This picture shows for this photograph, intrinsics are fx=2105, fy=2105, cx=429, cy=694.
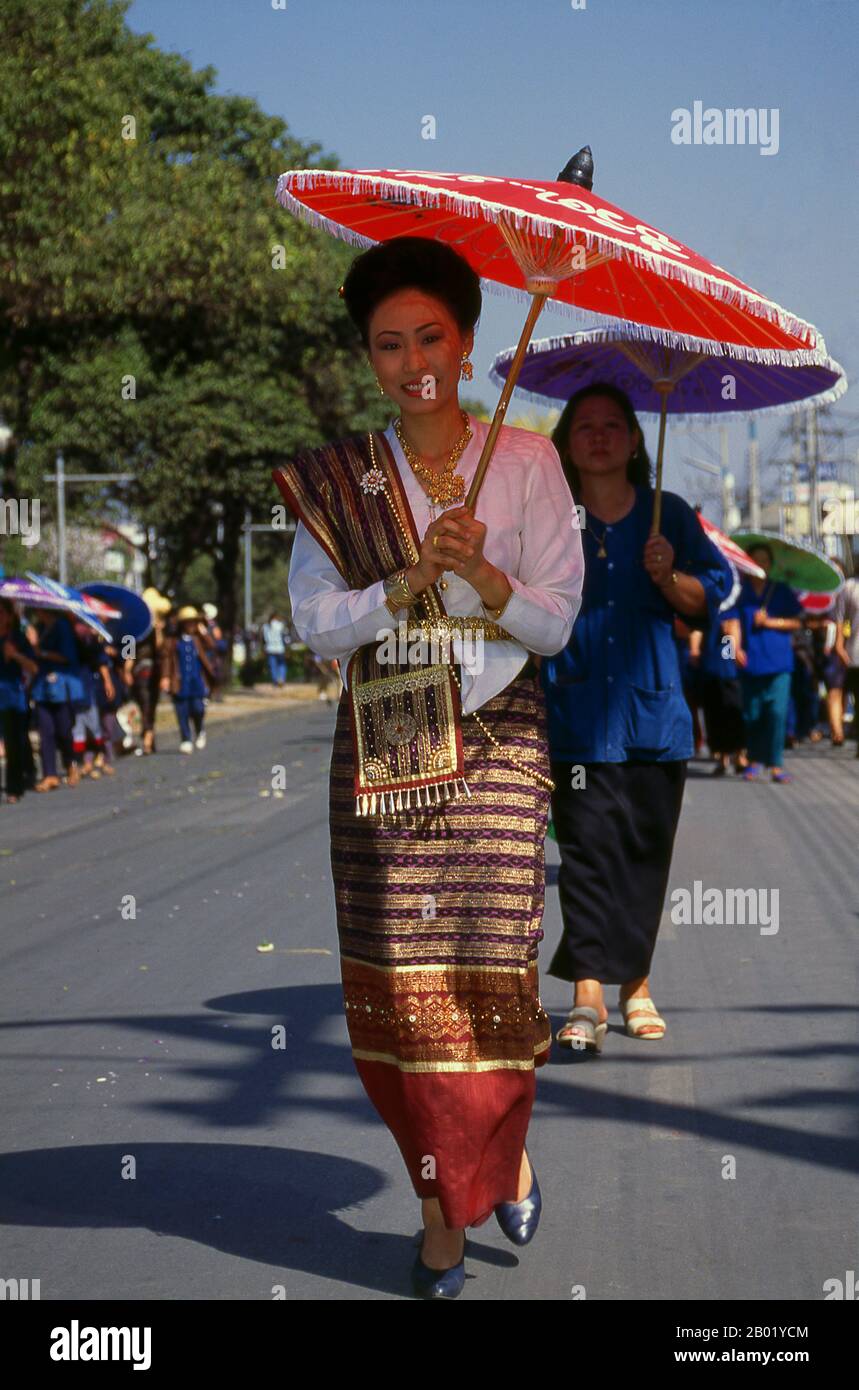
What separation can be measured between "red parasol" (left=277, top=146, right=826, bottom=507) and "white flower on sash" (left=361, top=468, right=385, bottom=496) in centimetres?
23

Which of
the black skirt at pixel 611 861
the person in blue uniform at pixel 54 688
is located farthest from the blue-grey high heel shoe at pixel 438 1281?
the person in blue uniform at pixel 54 688

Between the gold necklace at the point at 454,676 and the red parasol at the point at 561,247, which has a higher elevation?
the red parasol at the point at 561,247

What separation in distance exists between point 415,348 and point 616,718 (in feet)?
8.39

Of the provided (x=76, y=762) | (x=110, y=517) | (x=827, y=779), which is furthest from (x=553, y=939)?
(x=110, y=517)

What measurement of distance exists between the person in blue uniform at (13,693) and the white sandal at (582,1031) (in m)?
12.1

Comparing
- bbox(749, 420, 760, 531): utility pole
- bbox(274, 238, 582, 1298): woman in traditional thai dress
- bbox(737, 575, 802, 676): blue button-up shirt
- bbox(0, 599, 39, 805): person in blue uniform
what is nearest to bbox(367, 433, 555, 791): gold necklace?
bbox(274, 238, 582, 1298): woman in traditional thai dress

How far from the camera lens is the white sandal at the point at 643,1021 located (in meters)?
6.97

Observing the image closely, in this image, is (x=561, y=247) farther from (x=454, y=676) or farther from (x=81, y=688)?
(x=81, y=688)

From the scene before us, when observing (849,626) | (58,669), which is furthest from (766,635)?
(58,669)

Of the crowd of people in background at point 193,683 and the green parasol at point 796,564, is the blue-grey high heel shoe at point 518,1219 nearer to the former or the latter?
the crowd of people in background at point 193,683

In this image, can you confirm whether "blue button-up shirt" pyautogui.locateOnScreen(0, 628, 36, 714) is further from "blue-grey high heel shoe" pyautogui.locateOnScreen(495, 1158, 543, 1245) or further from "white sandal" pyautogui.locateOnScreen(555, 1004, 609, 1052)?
"blue-grey high heel shoe" pyautogui.locateOnScreen(495, 1158, 543, 1245)

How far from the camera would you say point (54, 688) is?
1941 cm

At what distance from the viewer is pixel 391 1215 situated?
493cm
